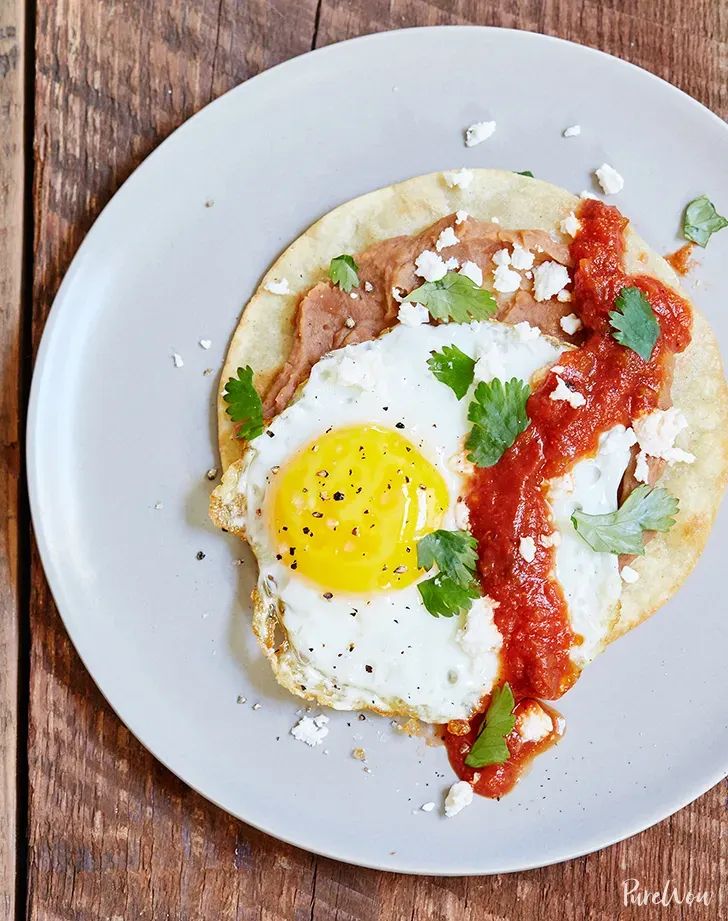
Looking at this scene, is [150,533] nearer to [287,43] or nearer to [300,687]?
[300,687]

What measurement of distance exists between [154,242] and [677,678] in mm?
2520

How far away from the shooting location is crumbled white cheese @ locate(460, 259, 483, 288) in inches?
123

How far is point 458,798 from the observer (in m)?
3.15

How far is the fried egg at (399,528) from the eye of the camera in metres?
2.84

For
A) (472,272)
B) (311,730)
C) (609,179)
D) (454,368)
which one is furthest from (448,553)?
(609,179)

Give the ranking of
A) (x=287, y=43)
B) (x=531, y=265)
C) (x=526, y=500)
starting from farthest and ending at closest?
(x=287, y=43), (x=531, y=265), (x=526, y=500)

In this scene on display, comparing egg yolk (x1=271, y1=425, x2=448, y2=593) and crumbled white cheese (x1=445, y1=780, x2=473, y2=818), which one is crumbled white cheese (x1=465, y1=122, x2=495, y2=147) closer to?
egg yolk (x1=271, y1=425, x2=448, y2=593)

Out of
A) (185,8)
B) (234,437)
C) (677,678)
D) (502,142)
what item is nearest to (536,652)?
(677,678)

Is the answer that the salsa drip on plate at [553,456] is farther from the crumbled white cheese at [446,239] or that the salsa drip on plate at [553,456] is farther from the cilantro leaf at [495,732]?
the crumbled white cheese at [446,239]

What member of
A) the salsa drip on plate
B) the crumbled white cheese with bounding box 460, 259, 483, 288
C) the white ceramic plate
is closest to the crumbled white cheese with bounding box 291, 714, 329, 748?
the white ceramic plate

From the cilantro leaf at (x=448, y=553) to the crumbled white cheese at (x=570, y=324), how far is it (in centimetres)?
85

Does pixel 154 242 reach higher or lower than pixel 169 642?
higher

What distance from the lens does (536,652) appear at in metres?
2.96

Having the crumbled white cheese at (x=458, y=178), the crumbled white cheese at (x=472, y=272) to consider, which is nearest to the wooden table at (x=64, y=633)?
the crumbled white cheese at (x=458, y=178)
